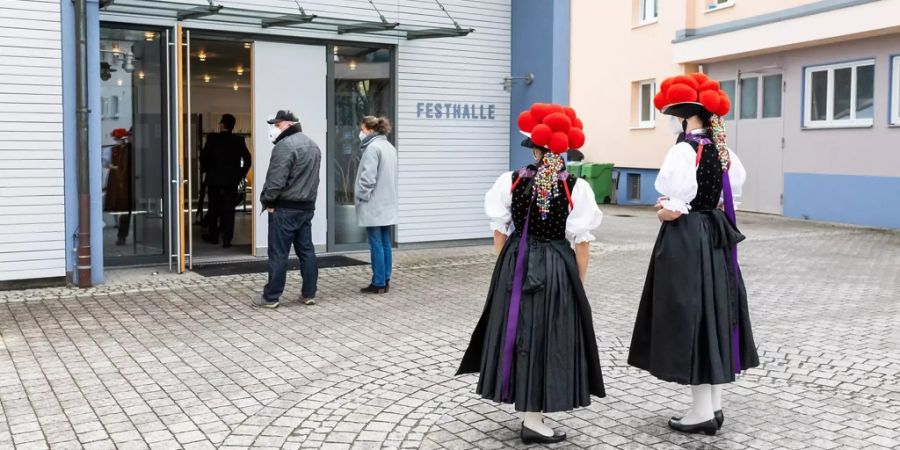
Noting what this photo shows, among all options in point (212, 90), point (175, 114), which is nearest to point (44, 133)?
point (175, 114)

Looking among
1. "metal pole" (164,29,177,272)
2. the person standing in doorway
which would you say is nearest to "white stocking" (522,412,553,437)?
"metal pole" (164,29,177,272)

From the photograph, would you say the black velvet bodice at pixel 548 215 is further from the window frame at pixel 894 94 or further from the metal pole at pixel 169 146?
the window frame at pixel 894 94

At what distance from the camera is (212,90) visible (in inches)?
843

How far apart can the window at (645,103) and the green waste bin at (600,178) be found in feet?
4.94

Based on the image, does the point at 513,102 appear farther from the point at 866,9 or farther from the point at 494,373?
the point at 494,373

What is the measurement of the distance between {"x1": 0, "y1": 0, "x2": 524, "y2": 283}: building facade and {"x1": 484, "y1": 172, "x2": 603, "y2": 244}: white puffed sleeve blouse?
21.2 ft

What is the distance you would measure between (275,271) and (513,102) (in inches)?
252

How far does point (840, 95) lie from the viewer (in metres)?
18.9

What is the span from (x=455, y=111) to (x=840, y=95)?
9.54m

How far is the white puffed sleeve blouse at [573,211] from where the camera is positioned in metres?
4.91

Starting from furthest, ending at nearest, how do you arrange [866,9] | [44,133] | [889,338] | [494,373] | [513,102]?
[866,9]
[513,102]
[44,133]
[889,338]
[494,373]

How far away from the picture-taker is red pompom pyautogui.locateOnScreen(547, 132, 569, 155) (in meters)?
4.86

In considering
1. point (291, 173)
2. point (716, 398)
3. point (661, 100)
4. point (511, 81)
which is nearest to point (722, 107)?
point (661, 100)

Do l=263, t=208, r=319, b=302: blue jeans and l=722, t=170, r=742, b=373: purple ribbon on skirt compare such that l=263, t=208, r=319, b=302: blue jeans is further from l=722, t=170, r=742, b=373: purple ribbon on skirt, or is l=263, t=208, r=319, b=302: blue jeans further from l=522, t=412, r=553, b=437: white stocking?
l=722, t=170, r=742, b=373: purple ribbon on skirt
